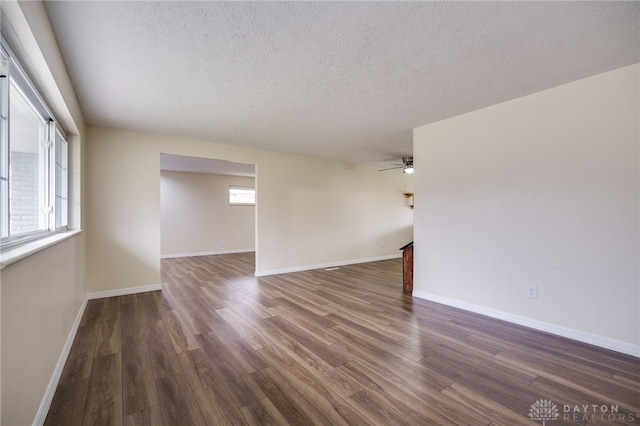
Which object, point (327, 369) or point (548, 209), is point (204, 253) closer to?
point (327, 369)

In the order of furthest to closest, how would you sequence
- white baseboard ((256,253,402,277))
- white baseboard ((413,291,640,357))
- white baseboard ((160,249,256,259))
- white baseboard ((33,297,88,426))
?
white baseboard ((160,249,256,259)), white baseboard ((256,253,402,277)), white baseboard ((413,291,640,357)), white baseboard ((33,297,88,426))

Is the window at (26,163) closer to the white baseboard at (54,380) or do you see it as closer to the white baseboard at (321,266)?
the white baseboard at (54,380)

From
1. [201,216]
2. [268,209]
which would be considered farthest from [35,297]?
[201,216]

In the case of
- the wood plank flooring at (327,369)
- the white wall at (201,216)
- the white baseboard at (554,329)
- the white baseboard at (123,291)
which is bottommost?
the wood plank flooring at (327,369)

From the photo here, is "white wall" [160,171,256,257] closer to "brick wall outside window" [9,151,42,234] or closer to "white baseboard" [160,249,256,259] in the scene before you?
"white baseboard" [160,249,256,259]

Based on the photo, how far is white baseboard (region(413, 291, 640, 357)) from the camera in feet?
7.16

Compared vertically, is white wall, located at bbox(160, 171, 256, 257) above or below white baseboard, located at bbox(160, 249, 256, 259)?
above

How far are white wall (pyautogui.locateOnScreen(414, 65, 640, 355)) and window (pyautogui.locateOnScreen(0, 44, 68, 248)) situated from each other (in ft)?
12.2

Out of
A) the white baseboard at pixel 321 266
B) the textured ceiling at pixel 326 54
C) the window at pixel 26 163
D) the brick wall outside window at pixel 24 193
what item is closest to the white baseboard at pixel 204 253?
the white baseboard at pixel 321 266

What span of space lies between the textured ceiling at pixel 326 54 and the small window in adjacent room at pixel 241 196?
4790mm

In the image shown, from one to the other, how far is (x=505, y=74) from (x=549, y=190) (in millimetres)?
1168

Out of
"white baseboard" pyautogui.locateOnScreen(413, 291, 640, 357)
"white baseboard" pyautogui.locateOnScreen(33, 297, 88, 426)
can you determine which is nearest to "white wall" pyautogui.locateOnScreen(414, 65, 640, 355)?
"white baseboard" pyautogui.locateOnScreen(413, 291, 640, 357)

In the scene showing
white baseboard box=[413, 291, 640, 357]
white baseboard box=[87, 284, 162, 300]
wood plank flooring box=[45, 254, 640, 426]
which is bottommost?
wood plank flooring box=[45, 254, 640, 426]

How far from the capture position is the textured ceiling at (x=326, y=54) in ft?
5.28
